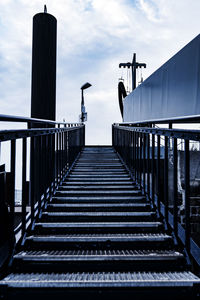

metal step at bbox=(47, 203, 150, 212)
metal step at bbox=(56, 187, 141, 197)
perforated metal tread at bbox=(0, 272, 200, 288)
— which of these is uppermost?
metal step at bbox=(56, 187, 141, 197)

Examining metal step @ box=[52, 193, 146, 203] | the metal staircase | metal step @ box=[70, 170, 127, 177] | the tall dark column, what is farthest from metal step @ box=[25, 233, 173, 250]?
the tall dark column

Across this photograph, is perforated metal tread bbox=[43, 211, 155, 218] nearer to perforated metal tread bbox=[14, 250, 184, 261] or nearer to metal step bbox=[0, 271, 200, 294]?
perforated metal tread bbox=[14, 250, 184, 261]

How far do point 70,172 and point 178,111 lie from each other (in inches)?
122

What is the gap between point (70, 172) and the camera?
5883mm

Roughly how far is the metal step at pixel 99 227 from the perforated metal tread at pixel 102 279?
84 centimetres

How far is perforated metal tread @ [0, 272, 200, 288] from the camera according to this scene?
1.87m

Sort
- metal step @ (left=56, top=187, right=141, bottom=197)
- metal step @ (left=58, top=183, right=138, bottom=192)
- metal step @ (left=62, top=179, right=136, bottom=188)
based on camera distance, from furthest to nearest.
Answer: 1. metal step @ (left=62, top=179, right=136, bottom=188)
2. metal step @ (left=58, top=183, right=138, bottom=192)
3. metal step @ (left=56, top=187, right=141, bottom=197)

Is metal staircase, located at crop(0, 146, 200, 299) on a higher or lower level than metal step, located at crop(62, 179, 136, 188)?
lower

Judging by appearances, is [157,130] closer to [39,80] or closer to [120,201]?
[120,201]

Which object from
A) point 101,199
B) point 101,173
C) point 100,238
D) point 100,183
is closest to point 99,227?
point 100,238

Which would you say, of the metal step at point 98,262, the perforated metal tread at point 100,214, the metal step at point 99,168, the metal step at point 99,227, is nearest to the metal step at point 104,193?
the perforated metal tread at point 100,214

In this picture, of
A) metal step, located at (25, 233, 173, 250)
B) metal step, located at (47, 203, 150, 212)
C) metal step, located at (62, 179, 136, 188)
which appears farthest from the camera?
metal step, located at (62, 179, 136, 188)

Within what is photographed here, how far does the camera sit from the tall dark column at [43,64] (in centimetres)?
805
